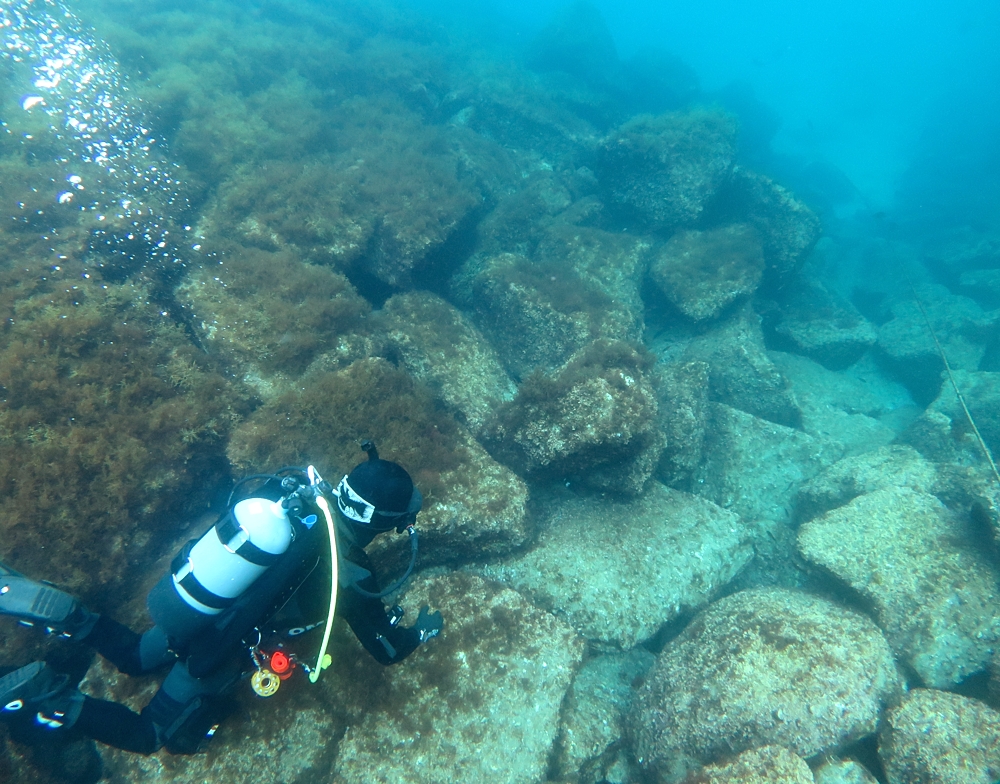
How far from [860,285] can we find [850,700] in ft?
59.7

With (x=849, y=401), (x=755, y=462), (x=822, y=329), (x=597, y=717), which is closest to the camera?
(x=597, y=717)

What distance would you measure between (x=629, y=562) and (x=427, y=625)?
2845 millimetres

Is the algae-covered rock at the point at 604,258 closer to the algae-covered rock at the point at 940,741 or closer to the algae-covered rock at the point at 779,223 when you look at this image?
the algae-covered rock at the point at 779,223

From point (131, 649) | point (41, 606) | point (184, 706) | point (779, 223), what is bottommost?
point (131, 649)

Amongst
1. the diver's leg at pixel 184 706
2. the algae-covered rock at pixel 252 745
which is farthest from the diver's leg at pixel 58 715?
the algae-covered rock at pixel 252 745

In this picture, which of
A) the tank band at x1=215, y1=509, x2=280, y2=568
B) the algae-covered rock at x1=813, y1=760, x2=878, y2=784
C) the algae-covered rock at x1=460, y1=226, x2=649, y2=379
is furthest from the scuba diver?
the algae-covered rock at x1=460, y1=226, x2=649, y2=379

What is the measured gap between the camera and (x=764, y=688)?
159 inches

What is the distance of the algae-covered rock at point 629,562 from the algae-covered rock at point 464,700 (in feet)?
2.24

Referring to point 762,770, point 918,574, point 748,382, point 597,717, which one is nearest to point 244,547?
point 597,717

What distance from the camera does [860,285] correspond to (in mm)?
16969

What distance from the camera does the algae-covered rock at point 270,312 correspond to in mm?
5465

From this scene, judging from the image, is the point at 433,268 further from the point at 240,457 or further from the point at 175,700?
the point at 175,700

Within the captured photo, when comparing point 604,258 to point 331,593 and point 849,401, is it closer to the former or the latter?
point 849,401

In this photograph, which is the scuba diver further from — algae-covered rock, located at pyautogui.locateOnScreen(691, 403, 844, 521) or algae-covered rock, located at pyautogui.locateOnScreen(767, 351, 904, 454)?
algae-covered rock, located at pyautogui.locateOnScreen(767, 351, 904, 454)
